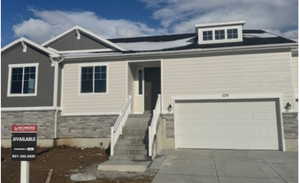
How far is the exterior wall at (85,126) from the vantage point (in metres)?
11.2

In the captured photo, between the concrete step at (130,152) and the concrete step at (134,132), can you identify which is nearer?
the concrete step at (130,152)

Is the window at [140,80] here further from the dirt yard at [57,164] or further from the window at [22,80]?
the window at [22,80]

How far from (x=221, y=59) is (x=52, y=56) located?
781 centimetres

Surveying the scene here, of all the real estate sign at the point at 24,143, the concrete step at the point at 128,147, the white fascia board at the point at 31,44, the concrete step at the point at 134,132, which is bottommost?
the concrete step at the point at 128,147

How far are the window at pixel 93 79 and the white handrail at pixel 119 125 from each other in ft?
4.85

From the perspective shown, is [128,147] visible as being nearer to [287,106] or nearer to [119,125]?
[119,125]

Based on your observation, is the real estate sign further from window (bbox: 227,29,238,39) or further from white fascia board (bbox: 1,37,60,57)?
window (bbox: 227,29,238,39)

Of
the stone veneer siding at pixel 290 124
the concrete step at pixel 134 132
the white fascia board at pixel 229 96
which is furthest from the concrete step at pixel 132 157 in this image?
the stone veneer siding at pixel 290 124

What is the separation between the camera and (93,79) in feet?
38.6

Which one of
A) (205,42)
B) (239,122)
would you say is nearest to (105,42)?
(205,42)

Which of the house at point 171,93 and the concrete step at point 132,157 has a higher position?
the house at point 171,93

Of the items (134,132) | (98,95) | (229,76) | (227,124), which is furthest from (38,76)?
(227,124)

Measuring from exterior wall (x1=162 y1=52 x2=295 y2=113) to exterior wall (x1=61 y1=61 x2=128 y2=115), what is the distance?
2009 millimetres

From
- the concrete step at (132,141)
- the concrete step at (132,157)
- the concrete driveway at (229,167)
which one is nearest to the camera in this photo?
the concrete driveway at (229,167)
